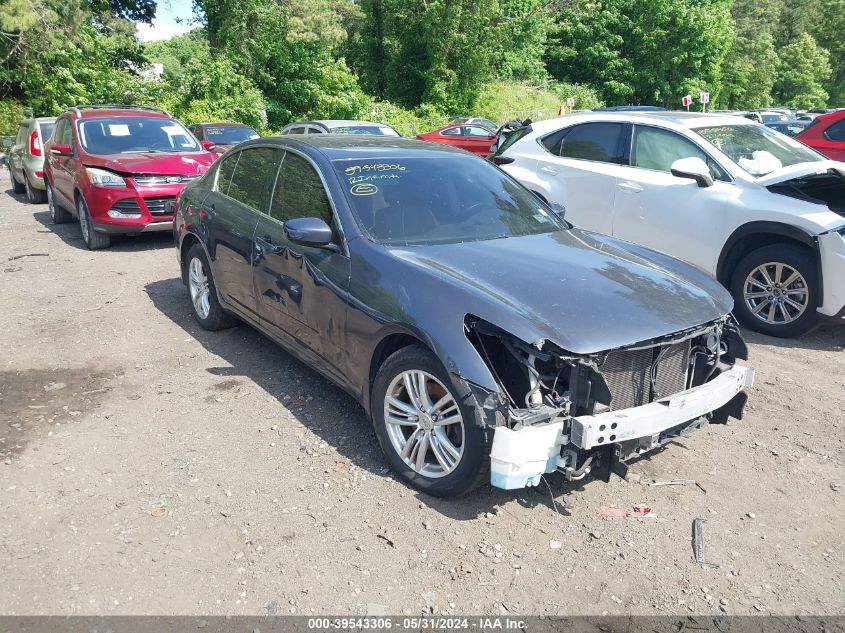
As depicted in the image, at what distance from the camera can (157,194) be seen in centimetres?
906

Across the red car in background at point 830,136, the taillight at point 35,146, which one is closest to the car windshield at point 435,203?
the red car in background at point 830,136

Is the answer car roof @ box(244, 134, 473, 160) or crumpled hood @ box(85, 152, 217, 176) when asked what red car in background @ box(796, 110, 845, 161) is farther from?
crumpled hood @ box(85, 152, 217, 176)

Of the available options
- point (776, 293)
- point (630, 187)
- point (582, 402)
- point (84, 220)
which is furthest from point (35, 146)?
point (582, 402)

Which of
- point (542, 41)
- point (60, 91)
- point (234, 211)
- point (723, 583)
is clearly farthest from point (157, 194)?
point (542, 41)

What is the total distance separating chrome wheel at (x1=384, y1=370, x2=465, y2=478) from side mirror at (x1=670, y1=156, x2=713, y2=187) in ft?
13.2

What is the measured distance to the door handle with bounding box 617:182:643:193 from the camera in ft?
22.8

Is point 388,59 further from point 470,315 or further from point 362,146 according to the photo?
point 470,315

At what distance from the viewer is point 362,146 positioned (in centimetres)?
480

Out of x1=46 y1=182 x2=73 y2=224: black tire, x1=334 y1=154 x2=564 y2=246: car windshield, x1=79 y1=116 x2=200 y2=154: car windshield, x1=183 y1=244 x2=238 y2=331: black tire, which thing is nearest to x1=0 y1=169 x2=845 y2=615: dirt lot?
x1=183 y1=244 x2=238 y2=331: black tire

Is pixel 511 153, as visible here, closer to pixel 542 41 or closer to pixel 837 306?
pixel 837 306

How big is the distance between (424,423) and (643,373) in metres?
1.11

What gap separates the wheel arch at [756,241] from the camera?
5801 mm

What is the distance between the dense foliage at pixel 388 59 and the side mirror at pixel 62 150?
16.2 m

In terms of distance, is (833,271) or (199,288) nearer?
(833,271)
